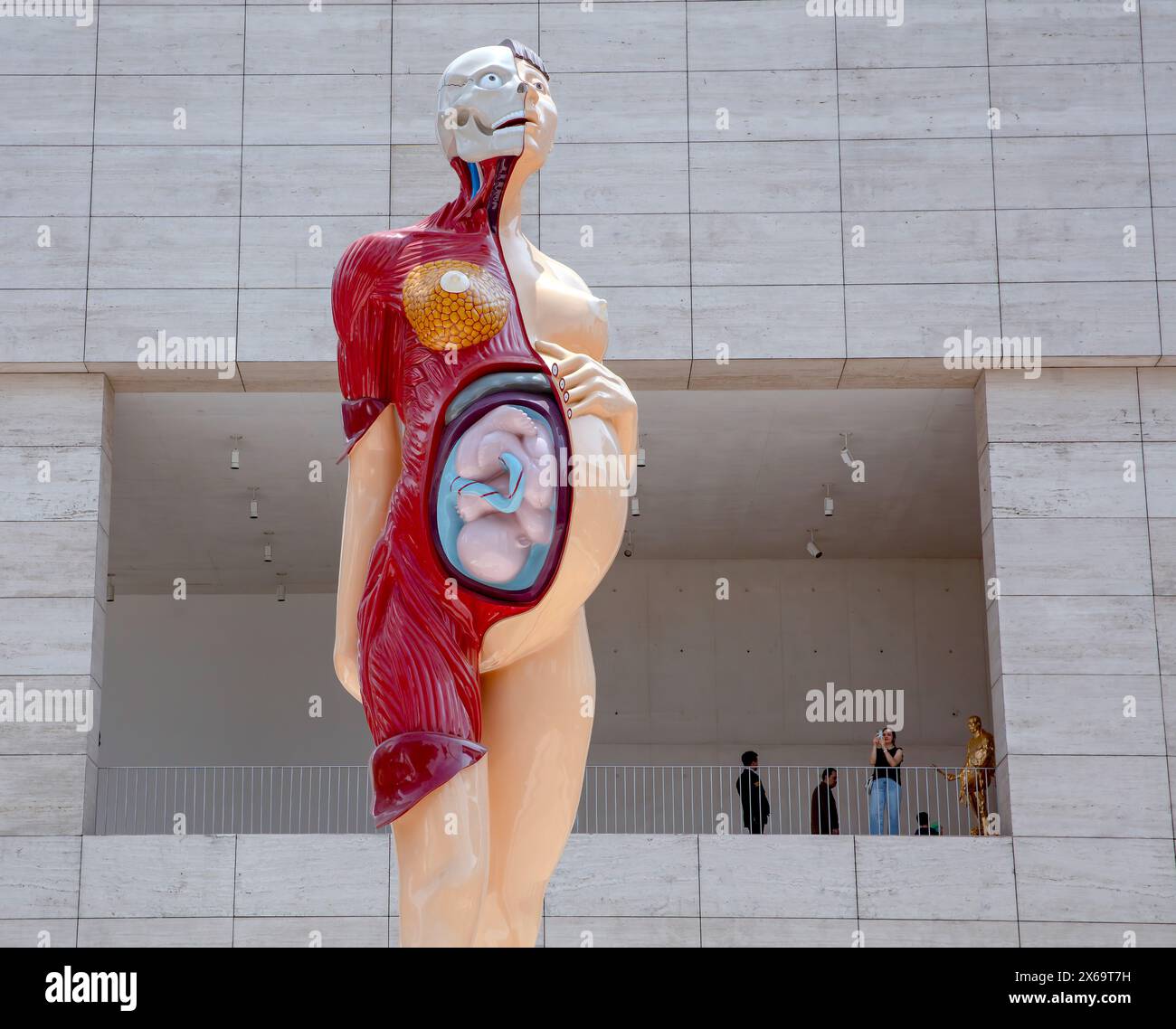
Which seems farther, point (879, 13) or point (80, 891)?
point (879, 13)

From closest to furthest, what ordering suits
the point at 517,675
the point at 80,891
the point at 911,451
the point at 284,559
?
the point at 517,675 → the point at 80,891 → the point at 911,451 → the point at 284,559

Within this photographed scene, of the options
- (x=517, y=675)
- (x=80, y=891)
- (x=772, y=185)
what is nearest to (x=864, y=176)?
(x=772, y=185)

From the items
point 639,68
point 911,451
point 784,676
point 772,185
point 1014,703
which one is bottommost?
point 1014,703

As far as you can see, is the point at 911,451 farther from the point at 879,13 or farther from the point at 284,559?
the point at 284,559

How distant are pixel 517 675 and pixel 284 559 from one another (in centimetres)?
2385

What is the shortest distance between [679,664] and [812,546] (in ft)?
13.2

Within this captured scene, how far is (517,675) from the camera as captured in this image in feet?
17.8

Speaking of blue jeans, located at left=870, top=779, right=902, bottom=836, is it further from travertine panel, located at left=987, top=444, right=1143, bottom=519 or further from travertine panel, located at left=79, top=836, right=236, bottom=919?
travertine panel, located at left=79, top=836, right=236, bottom=919

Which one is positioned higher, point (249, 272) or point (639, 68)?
point (639, 68)

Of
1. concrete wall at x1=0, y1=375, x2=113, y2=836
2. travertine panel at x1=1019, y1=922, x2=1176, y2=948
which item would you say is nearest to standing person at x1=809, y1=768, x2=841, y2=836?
travertine panel at x1=1019, y1=922, x2=1176, y2=948

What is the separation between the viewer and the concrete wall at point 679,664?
1182 inches

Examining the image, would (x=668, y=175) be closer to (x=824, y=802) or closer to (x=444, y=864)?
(x=824, y=802)

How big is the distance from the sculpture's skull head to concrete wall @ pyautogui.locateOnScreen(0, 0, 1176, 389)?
13.3 m

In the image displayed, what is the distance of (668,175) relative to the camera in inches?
768
